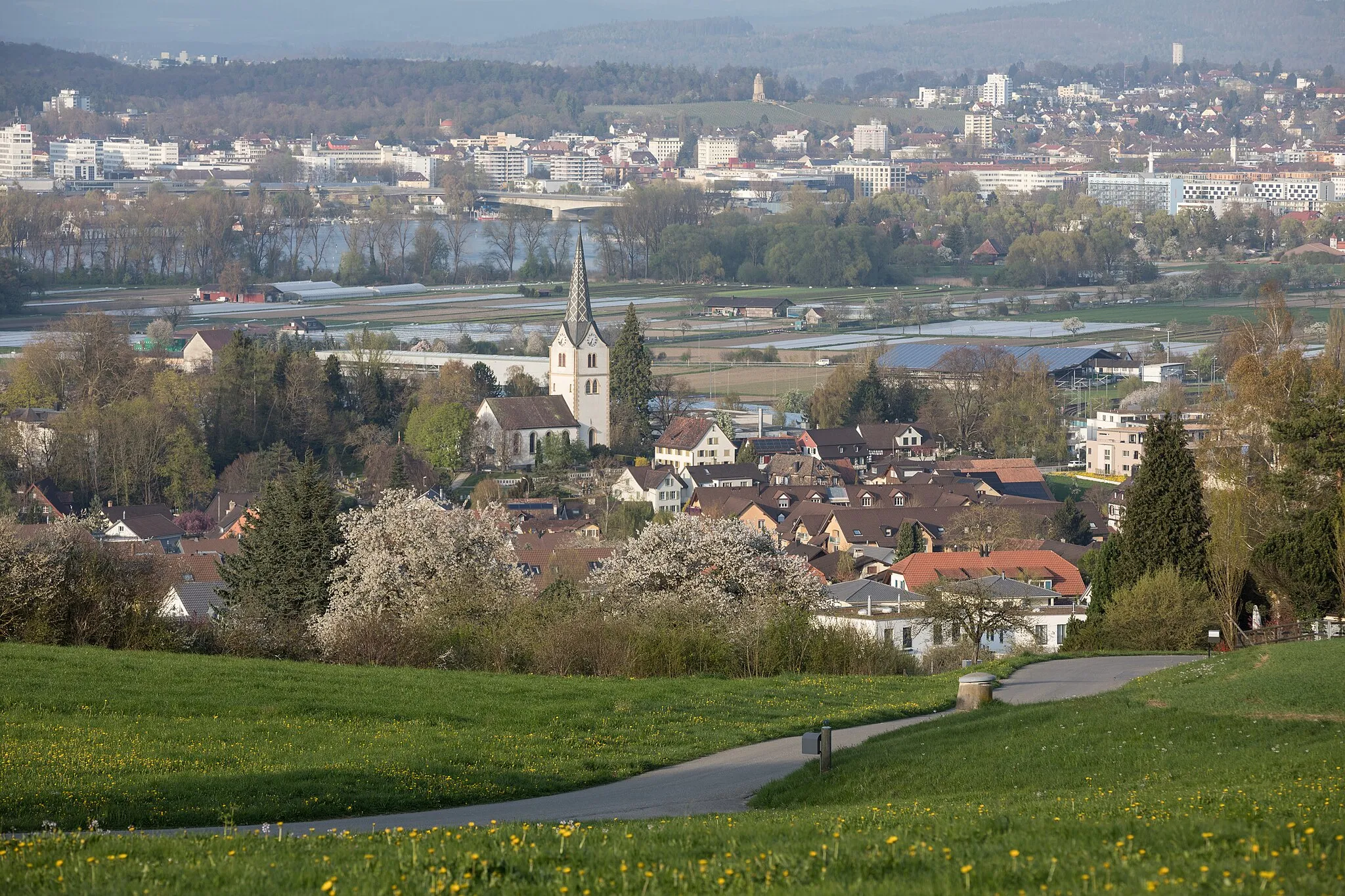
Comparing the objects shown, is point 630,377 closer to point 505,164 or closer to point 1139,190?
point 1139,190

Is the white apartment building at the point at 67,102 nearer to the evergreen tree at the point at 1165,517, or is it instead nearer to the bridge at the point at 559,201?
the bridge at the point at 559,201

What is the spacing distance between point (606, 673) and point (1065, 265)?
85780mm

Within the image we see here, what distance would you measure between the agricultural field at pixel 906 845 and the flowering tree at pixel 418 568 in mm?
8573

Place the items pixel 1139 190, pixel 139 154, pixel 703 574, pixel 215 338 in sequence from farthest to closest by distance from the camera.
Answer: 1. pixel 139 154
2. pixel 1139 190
3. pixel 215 338
4. pixel 703 574

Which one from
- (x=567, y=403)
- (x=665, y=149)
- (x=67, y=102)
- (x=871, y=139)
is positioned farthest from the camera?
(x=871, y=139)

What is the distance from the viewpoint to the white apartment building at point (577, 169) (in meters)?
170

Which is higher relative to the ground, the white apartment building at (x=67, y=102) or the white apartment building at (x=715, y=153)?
the white apartment building at (x=67, y=102)

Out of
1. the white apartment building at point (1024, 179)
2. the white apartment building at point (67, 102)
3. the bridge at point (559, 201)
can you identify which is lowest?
the bridge at point (559, 201)

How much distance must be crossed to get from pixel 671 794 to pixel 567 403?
40253mm

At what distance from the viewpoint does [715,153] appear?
184625mm

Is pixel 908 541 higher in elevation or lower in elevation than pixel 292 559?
lower

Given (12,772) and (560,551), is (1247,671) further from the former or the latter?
(560,551)

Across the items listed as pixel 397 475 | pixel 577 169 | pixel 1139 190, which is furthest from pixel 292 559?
pixel 577 169

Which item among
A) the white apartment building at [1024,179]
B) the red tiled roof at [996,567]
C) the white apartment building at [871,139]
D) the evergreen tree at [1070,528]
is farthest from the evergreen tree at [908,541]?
the white apartment building at [871,139]
